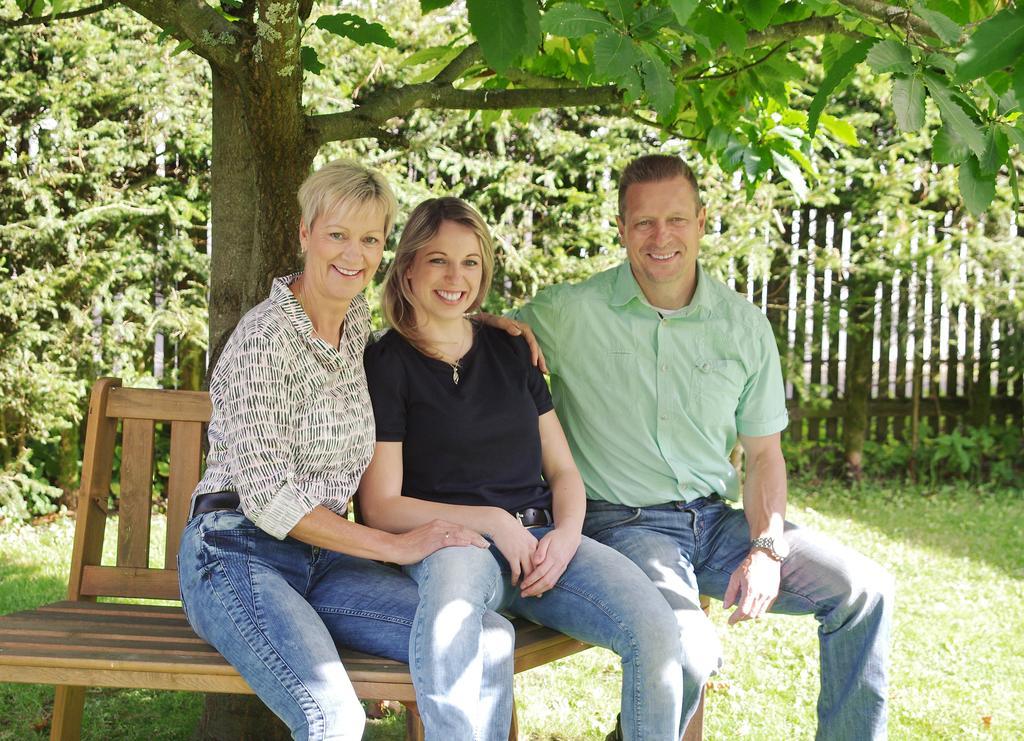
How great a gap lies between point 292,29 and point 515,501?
4.21 ft

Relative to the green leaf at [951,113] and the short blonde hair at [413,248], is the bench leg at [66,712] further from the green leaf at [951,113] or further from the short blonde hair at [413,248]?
the green leaf at [951,113]

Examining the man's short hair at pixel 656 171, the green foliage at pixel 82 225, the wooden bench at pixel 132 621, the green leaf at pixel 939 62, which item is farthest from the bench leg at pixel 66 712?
the green foliage at pixel 82 225

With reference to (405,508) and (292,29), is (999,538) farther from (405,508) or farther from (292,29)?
(292,29)

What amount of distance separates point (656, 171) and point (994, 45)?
154 cm

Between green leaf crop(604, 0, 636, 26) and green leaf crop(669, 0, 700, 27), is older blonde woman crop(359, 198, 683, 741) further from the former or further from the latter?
green leaf crop(669, 0, 700, 27)

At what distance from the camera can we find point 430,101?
3.09 m

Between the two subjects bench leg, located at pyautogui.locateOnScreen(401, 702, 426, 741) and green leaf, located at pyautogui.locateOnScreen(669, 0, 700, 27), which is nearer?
green leaf, located at pyautogui.locateOnScreen(669, 0, 700, 27)

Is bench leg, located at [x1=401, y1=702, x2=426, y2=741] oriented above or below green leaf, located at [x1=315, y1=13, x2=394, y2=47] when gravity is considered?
below

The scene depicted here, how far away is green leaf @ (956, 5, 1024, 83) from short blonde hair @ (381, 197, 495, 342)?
4.57 ft

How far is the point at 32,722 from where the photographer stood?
3.47 m

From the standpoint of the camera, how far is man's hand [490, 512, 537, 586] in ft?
8.38

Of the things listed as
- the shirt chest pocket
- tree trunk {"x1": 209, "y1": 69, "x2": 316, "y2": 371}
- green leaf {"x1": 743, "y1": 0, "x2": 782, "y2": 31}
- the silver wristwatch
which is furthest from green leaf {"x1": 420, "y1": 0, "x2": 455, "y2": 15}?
the silver wristwatch

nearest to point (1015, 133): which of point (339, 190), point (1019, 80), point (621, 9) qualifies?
point (1019, 80)

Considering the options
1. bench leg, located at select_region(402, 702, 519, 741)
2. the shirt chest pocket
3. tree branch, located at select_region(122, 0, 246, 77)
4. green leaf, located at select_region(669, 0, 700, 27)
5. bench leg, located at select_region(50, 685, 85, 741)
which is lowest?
bench leg, located at select_region(50, 685, 85, 741)
